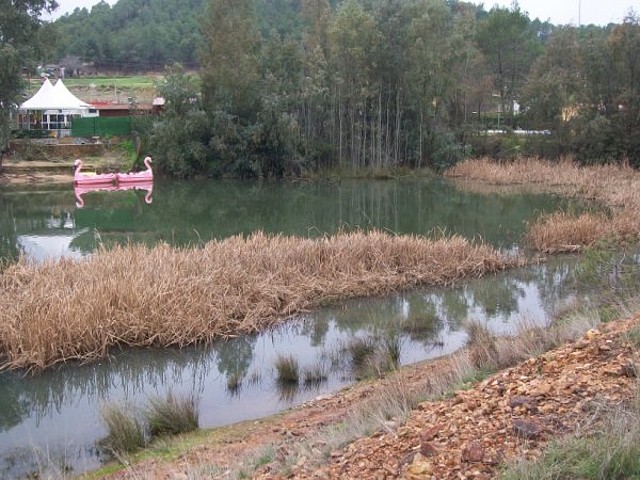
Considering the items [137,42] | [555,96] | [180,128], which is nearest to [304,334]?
[180,128]

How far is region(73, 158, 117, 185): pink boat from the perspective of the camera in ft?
111

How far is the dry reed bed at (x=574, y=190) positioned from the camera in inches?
709

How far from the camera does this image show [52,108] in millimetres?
41219

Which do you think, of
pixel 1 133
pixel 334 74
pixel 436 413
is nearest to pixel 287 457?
pixel 436 413

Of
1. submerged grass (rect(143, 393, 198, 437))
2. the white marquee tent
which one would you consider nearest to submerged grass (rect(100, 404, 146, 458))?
submerged grass (rect(143, 393, 198, 437))

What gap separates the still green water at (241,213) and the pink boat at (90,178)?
102 centimetres

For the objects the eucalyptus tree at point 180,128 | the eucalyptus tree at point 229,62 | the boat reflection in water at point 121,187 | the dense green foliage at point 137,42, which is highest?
the dense green foliage at point 137,42

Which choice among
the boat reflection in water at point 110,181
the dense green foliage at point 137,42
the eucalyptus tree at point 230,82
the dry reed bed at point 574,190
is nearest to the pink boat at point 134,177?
the boat reflection in water at point 110,181

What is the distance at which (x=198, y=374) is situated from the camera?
1002 centimetres

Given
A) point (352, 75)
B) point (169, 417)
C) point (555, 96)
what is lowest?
point (169, 417)

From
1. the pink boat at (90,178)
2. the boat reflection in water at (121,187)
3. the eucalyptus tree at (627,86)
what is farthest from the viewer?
the eucalyptus tree at (627,86)

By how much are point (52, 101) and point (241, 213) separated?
21.4 m

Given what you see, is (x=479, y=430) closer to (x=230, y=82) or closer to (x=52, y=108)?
(x=230, y=82)

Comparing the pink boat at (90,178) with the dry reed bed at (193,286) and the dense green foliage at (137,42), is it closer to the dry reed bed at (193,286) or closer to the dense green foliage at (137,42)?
the dry reed bed at (193,286)
